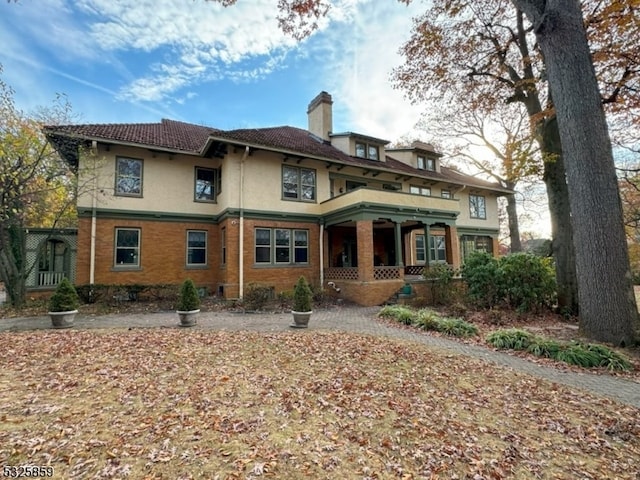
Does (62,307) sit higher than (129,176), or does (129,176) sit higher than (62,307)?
(129,176)

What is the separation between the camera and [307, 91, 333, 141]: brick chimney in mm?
20250

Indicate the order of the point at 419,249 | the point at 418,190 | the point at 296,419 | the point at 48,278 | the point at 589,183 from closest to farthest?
the point at 296,419 → the point at 589,183 → the point at 48,278 → the point at 418,190 → the point at 419,249

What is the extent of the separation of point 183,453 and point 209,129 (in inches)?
782

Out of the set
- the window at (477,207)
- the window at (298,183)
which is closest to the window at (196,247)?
the window at (298,183)

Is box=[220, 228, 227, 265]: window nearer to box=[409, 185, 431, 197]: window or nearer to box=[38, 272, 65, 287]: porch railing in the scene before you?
box=[38, 272, 65, 287]: porch railing

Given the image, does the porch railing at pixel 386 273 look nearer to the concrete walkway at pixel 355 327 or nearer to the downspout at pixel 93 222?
the concrete walkway at pixel 355 327

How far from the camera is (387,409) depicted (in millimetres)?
4203

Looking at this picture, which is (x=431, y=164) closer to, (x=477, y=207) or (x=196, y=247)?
(x=477, y=207)

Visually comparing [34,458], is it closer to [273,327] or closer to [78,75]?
[273,327]

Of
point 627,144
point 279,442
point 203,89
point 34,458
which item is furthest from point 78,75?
point 627,144

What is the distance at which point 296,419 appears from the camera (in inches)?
153

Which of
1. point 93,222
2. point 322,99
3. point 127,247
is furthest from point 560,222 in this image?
point 93,222

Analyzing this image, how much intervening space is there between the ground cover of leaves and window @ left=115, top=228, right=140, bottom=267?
324 inches

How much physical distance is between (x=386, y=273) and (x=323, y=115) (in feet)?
36.3
